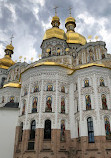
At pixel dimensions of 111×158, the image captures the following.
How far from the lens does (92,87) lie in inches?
643

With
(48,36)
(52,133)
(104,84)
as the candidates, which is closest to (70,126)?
(52,133)

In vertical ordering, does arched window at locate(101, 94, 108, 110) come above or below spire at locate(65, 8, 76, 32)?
below

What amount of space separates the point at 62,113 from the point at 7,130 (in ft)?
22.3

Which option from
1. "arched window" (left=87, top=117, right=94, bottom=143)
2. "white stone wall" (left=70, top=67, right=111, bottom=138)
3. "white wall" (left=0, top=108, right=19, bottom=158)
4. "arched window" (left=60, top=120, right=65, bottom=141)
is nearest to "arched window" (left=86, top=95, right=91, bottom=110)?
"white stone wall" (left=70, top=67, right=111, bottom=138)

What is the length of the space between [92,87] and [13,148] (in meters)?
10.8

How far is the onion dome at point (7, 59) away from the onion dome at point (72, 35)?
43.4 ft

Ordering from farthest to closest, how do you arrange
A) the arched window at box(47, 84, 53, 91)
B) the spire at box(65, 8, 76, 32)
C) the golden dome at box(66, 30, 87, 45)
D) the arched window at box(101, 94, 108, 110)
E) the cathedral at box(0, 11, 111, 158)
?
the spire at box(65, 8, 76, 32), the golden dome at box(66, 30, 87, 45), the arched window at box(47, 84, 53, 91), the arched window at box(101, 94, 108, 110), the cathedral at box(0, 11, 111, 158)

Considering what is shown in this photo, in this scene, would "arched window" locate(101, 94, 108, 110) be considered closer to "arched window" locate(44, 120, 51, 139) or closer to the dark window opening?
"arched window" locate(44, 120, 51, 139)

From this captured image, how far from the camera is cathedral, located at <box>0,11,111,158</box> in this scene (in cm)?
1462

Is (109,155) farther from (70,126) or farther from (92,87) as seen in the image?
(92,87)

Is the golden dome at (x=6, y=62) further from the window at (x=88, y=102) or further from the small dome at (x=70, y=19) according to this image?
the window at (x=88, y=102)

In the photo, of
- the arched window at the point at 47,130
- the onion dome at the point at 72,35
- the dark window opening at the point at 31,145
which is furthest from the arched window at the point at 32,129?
the onion dome at the point at 72,35

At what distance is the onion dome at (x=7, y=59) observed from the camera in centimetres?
3319

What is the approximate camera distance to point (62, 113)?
16.6 m
